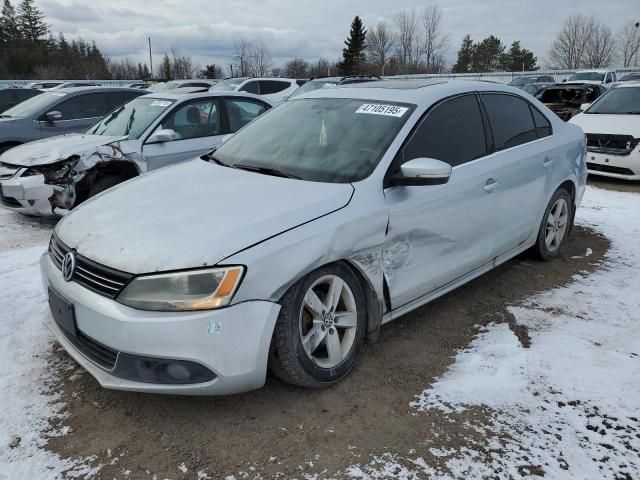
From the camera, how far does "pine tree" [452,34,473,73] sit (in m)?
77.6

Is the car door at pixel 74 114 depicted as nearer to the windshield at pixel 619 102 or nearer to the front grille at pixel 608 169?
the front grille at pixel 608 169

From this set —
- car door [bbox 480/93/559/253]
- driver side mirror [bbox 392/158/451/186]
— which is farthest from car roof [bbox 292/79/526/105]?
driver side mirror [bbox 392/158/451/186]

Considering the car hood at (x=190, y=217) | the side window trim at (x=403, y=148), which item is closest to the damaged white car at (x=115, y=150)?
the car hood at (x=190, y=217)

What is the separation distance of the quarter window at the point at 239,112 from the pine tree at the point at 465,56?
76104mm

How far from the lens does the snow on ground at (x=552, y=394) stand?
2.28 metres

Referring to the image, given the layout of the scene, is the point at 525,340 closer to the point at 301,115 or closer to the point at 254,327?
the point at 254,327

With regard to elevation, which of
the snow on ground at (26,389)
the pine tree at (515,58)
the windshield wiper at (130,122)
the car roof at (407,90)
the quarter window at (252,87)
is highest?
the pine tree at (515,58)

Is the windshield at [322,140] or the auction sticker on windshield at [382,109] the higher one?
the auction sticker on windshield at [382,109]

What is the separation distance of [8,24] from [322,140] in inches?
3094

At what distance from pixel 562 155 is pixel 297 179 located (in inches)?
108

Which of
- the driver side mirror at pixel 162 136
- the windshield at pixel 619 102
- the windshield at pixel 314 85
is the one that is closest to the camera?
the driver side mirror at pixel 162 136

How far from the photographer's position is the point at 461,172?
11.4 feet

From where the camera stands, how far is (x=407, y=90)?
3631 millimetres

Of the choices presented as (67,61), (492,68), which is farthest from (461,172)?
(492,68)
